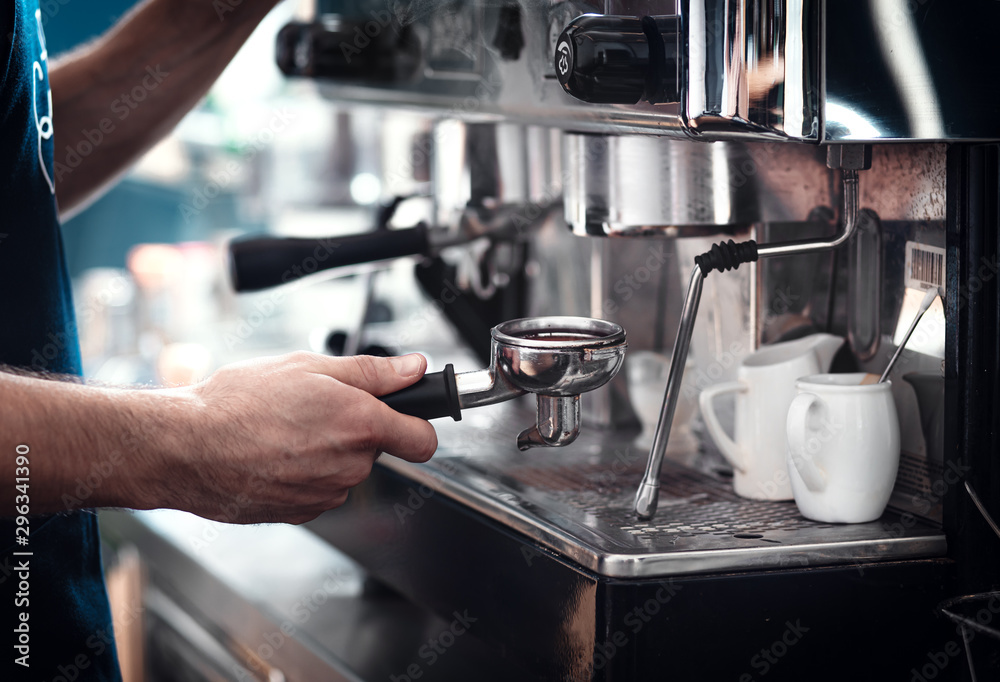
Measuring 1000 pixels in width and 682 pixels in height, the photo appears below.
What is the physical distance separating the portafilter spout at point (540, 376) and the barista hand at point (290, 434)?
0.02 metres

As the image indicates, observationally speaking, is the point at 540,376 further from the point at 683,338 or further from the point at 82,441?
the point at 82,441

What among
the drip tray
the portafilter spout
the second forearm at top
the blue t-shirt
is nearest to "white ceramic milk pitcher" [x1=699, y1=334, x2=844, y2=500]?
the drip tray

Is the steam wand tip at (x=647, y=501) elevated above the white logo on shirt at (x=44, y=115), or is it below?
below

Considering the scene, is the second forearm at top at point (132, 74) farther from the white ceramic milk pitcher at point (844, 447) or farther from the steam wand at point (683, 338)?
the white ceramic milk pitcher at point (844, 447)

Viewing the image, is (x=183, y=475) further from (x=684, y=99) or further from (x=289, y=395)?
(x=684, y=99)

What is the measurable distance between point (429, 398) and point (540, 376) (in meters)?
0.08

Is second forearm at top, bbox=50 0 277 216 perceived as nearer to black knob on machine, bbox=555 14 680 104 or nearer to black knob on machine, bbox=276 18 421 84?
black knob on machine, bbox=276 18 421 84

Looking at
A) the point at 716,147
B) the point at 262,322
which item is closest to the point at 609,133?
Answer: the point at 716,147

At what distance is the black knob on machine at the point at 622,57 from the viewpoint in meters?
0.63

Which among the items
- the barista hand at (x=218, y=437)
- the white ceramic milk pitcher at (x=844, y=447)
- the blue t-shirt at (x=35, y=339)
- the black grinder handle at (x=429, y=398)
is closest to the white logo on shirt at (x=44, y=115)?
the blue t-shirt at (x=35, y=339)

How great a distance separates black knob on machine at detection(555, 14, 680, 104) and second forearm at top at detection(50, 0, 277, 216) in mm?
584

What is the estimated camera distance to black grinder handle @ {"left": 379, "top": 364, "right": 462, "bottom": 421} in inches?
26.0

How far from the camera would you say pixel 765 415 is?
2.58ft

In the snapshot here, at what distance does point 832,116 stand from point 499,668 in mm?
570
